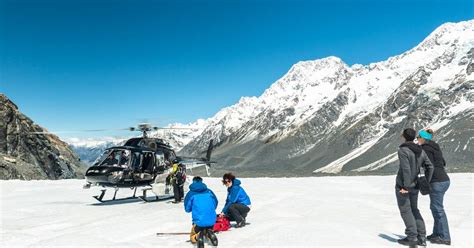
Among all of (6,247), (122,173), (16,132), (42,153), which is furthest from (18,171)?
(6,247)

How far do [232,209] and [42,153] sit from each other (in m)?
66.4

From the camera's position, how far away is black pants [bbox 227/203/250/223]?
12.8 m

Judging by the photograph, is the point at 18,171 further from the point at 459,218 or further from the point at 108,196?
the point at 459,218

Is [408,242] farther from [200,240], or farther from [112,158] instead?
[112,158]

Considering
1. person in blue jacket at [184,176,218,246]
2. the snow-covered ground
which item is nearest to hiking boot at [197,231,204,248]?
person in blue jacket at [184,176,218,246]

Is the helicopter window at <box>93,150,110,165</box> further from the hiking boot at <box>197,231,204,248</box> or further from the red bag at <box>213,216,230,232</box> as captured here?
the hiking boot at <box>197,231,204,248</box>

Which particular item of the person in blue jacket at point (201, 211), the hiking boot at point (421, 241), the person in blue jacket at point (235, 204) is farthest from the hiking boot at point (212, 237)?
the hiking boot at point (421, 241)

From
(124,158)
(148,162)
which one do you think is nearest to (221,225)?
(124,158)

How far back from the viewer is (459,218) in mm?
13555

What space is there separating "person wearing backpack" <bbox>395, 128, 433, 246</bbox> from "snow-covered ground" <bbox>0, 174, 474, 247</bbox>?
→ 630mm

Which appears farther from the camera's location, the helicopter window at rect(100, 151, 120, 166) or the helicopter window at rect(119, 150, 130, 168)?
the helicopter window at rect(119, 150, 130, 168)

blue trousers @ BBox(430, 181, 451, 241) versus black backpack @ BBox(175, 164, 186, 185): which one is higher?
black backpack @ BBox(175, 164, 186, 185)

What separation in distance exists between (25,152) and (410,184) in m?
66.5

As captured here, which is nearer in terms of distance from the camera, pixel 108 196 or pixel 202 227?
pixel 202 227
